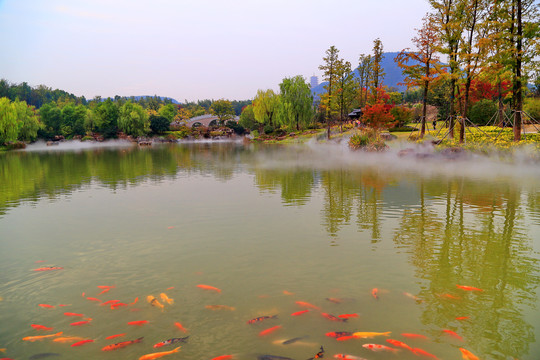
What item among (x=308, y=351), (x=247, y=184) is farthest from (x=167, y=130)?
(x=308, y=351)

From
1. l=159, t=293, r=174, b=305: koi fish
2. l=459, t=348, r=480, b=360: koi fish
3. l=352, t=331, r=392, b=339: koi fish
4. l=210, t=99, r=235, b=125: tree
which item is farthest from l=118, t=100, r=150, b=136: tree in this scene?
l=459, t=348, r=480, b=360: koi fish

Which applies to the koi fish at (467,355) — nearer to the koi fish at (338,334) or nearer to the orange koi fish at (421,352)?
the orange koi fish at (421,352)

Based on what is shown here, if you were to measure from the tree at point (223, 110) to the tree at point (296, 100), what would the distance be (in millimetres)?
44700

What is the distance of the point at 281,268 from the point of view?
769 centimetres

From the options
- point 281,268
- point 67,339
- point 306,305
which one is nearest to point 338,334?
point 306,305

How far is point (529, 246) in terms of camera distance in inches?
341

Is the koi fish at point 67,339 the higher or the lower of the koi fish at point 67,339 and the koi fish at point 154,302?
the lower

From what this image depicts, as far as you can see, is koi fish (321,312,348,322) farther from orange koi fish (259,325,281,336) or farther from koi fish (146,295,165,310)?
koi fish (146,295,165,310)

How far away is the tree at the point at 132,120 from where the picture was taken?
8131 cm

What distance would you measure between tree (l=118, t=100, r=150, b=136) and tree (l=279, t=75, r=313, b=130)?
3676cm

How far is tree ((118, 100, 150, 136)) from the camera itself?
81.3 metres

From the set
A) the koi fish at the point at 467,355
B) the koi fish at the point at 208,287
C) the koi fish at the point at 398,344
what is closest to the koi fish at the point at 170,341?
the koi fish at the point at 208,287

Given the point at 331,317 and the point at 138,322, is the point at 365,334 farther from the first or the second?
the point at 138,322

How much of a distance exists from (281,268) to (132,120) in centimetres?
8314
